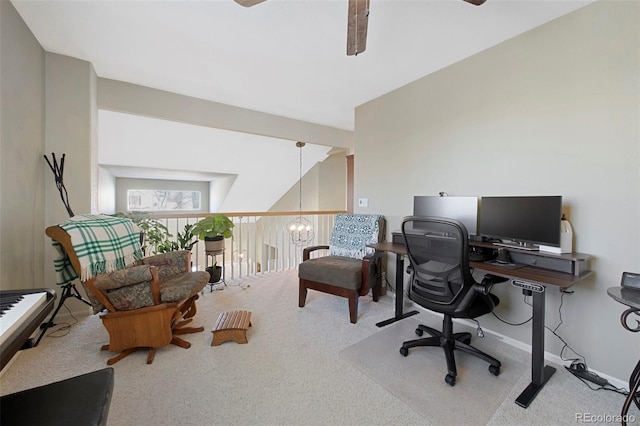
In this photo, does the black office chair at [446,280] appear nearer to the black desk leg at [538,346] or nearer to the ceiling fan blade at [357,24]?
the black desk leg at [538,346]

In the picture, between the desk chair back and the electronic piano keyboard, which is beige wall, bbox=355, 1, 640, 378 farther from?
the electronic piano keyboard

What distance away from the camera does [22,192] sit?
6.56ft

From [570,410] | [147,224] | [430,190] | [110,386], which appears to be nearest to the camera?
[110,386]

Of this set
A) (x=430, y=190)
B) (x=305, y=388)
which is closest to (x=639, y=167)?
(x=430, y=190)

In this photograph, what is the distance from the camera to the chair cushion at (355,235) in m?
3.00

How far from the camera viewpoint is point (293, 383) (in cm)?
166

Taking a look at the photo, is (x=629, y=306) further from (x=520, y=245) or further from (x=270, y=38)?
(x=270, y=38)

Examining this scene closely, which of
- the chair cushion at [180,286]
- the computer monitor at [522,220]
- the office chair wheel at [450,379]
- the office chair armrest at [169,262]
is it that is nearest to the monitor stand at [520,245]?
the computer monitor at [522,220]

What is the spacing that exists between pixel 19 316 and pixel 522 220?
9.09 ft

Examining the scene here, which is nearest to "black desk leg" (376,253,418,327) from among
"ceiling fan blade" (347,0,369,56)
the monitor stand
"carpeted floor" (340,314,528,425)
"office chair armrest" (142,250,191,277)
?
"carpeted floor" (340,314,528,425)

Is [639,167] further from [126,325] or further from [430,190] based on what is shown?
[126,325]

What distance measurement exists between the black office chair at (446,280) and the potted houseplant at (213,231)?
238 cm

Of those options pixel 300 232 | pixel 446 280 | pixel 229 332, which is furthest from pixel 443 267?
pixel 300 232

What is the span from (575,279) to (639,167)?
0.79 metres
